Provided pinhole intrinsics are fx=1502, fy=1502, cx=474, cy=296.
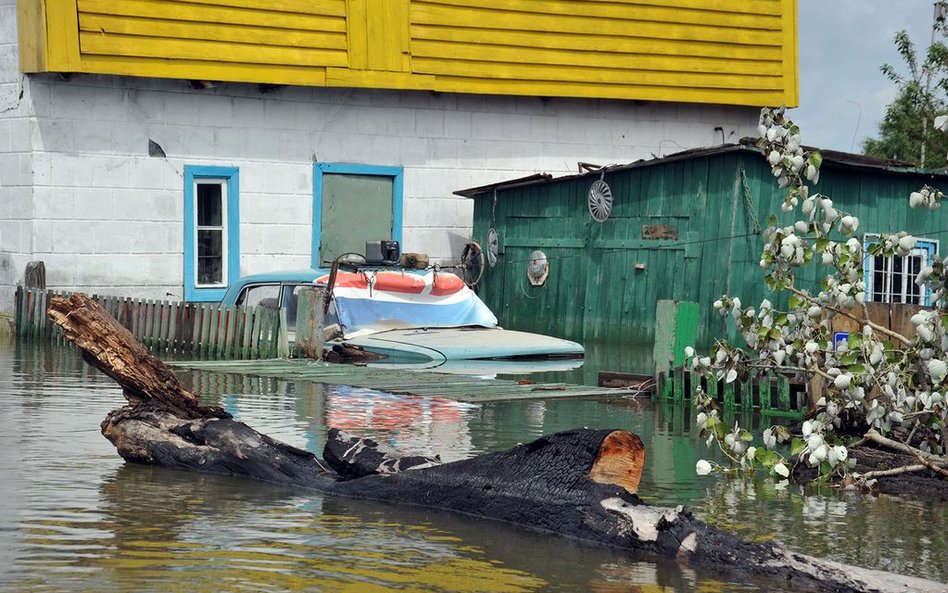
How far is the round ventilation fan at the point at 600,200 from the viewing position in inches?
880

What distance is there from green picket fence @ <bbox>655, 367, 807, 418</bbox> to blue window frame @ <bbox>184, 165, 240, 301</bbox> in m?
9.94

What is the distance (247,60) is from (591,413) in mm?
10911

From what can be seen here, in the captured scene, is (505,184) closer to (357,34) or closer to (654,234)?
(654,234)

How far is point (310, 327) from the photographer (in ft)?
58.7

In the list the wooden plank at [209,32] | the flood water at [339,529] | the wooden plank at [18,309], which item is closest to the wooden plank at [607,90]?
the wooden plank at [209,32]

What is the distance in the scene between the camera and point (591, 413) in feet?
44.5

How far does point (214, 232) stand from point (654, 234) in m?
6.62

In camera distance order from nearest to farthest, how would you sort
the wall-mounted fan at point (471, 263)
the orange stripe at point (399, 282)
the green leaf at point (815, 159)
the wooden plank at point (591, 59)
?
the green leaf at point (815, 159)
the orange stripe at point (399, 282)
the wooden plank at point (591, 59)
the wall-mounted fan at point (471, 263)

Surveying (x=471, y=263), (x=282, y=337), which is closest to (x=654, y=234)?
(x=471, y=263)

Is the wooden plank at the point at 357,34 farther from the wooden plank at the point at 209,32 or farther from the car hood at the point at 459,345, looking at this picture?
the car hood at the point at 459,345

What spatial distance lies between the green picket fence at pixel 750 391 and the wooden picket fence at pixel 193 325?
5.51 m

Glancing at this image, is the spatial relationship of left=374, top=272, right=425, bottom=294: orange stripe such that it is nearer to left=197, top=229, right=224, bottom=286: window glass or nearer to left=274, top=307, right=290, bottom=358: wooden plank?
left=274, top=307, right=290, bottom=358: wooden plank

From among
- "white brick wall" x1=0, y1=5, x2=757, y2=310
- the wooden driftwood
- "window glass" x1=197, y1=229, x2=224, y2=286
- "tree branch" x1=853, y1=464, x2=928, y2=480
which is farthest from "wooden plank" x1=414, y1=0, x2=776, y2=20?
"tree branch" x1=853, y1=464, x2=928, y2=480

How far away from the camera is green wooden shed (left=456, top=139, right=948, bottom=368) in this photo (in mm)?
20531
